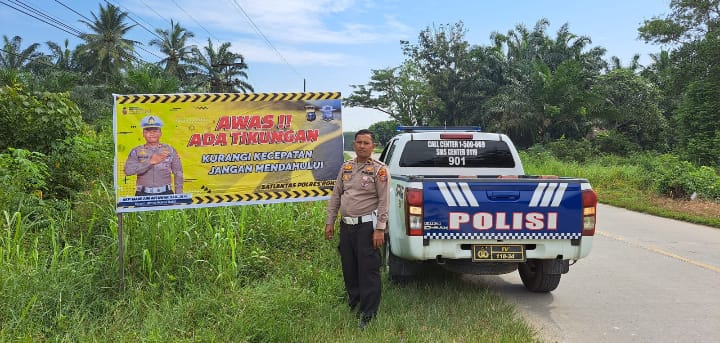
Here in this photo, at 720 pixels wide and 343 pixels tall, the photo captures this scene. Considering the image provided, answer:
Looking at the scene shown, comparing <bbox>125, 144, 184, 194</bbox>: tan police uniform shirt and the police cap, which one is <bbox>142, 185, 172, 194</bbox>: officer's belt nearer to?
<bbox>125, 144, 184, 194</bbox>: tan police uniform shirt

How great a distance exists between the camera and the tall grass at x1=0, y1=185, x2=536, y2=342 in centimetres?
384

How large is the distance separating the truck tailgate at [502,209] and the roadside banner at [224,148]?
1.35 metres

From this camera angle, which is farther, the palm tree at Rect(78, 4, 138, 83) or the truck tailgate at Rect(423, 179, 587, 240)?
the palm tree at Rect(78, 4, 138, 83)

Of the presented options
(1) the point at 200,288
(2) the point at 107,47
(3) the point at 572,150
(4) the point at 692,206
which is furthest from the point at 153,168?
(2) the point at 107,47

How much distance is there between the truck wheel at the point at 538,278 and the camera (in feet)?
17.3

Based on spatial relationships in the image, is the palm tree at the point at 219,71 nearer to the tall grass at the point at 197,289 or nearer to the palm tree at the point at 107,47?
the palm tree at the point at 107,47

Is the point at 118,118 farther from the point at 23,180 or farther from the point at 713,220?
the point at 713,220

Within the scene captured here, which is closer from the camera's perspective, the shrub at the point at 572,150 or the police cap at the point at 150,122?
the police cap at the point at 150,122

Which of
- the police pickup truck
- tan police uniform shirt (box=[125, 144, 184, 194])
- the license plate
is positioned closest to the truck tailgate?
the police pickup truck

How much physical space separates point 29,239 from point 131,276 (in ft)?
4.62

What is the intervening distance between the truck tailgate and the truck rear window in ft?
5.58

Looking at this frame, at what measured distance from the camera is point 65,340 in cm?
359

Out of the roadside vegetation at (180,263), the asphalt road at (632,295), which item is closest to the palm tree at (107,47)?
the roadside vegetation at (180,263)

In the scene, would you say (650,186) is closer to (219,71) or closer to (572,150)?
(572,150)
